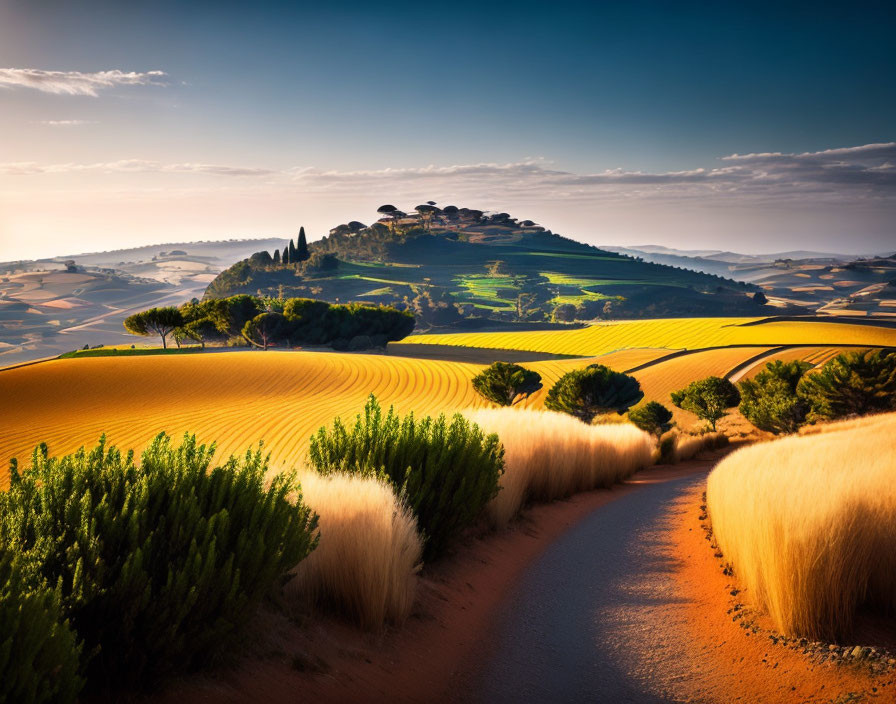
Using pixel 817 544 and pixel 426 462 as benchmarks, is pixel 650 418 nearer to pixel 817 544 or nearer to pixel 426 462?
pixel 426 462

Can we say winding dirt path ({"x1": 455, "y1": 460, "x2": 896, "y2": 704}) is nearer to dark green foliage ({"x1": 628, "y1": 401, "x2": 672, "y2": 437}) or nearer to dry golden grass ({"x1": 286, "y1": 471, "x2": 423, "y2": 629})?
dry golden grass ({"x1": 286, "y1": 471, "x2": 423, "y2": 629})

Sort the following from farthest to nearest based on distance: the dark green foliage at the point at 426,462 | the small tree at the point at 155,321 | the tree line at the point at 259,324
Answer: the tree line at the point at 259,324
the small tree at the point at 155,321
the dark green foliage at the point at 426,462

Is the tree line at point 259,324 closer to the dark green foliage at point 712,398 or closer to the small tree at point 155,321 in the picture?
the small tree at point 155,321

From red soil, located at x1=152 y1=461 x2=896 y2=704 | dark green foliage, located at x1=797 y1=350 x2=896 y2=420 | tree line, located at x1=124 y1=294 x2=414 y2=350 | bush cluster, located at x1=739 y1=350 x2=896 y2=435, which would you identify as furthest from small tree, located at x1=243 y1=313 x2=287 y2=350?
red soil, located at x1=152 y1=461 x2=896 y2=704

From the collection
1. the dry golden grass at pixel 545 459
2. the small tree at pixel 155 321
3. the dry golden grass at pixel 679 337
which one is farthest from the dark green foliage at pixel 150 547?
the small tree at pixel 155 321

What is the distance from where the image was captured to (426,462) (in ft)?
25.2

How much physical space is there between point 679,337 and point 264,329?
59.3 meters

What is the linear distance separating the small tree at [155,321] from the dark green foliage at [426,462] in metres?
77.3

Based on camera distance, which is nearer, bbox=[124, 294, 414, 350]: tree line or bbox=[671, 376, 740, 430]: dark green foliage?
bbox=[671, 376, 740, 430]: dark green foliage

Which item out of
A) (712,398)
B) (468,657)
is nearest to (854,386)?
(712,398)

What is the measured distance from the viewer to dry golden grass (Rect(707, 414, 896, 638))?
4.85 metres

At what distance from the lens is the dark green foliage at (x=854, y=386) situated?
27.6 m

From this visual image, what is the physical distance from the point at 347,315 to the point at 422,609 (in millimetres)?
86402

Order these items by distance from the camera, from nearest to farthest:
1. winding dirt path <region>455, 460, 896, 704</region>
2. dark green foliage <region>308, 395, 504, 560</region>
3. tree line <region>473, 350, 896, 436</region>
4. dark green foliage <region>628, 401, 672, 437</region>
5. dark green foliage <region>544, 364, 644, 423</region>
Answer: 1. winding dirt path <region>455, 460, 896, 704</region>
2. dark green foliage <region>308, 395, 504, 560</region>
3. tree line <region>473, 350, 896, 436</region>
4. dark green foliage <region>628, 401, 672, 437</region>
5. dark green foliage <region>544, 364, 644, 423</region>
